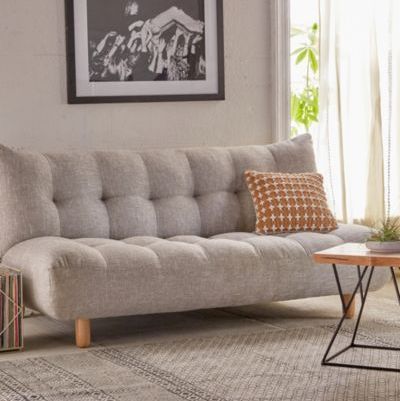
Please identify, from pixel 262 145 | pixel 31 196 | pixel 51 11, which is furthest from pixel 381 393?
pixel 51 11

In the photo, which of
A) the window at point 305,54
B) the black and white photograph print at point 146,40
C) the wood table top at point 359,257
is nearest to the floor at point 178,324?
the wood table top at point 359,257

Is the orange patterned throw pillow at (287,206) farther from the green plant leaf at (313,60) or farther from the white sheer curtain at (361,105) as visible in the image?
the green plant leaf at (313,60)

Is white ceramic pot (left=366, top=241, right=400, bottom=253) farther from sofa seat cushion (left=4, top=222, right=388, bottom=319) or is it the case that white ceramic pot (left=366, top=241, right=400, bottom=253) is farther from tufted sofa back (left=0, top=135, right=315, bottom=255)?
tufted sofa back (left=0, top=135, right=315, bottom=255)

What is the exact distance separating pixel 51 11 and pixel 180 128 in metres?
0.98

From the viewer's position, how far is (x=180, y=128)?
→ 5688mm

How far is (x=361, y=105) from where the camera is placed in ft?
20.5

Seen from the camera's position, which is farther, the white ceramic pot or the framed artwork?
the framed artwork

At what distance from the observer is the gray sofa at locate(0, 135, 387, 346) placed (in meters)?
4.19

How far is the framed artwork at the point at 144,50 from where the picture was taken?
5355 mm

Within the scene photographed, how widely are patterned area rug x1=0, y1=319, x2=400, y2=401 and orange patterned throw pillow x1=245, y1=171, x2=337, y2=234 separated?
0.76 m

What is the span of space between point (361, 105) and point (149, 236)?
2.03m

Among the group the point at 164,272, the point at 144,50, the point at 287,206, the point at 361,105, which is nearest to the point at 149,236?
the point at 164,272

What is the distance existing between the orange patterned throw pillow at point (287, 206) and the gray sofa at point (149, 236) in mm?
105

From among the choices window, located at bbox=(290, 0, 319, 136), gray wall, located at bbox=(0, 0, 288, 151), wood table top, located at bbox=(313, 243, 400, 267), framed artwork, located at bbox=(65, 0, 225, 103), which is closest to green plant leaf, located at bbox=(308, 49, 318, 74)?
window, located at bbox=(290, 0, 319, 136)
